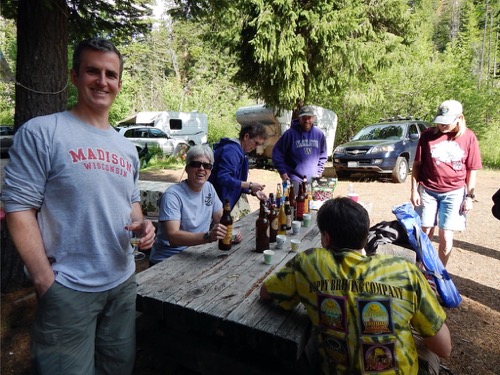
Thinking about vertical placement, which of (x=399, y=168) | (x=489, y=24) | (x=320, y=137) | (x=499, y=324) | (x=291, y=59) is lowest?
(x=499, y=324)

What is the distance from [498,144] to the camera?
15312 millimetres

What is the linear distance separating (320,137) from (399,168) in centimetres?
652

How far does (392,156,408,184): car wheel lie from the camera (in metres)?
10.4

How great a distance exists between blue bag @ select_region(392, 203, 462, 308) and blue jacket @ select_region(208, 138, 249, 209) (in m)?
1.58

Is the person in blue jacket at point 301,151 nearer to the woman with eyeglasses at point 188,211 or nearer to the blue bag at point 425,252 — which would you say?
the blue bag at point 425,252

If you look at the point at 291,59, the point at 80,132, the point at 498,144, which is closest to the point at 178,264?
the point at 80,132

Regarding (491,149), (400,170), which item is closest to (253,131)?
(400,170)

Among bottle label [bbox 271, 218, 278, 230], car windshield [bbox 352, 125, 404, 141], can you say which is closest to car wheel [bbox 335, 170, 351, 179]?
car windshield [bbox 352, 125, 404, 141]

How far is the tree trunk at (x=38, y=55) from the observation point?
11.4 ft

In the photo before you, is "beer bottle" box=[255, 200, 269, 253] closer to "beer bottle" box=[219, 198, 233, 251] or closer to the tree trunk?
"beer bottle" box=[219, 198, 233, 251]

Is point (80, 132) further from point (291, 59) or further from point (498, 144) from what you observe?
point (498, 144)

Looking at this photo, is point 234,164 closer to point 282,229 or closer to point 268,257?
point 282,229

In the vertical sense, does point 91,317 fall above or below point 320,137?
below

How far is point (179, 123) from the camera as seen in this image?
64.6ft
